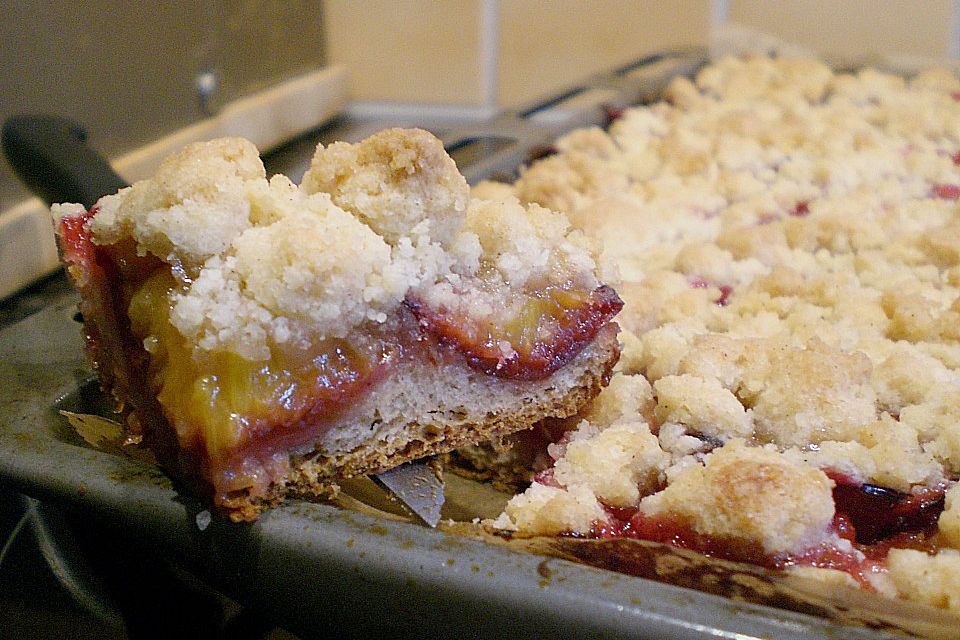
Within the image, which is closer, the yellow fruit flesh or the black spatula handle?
the yellow fruit flesh

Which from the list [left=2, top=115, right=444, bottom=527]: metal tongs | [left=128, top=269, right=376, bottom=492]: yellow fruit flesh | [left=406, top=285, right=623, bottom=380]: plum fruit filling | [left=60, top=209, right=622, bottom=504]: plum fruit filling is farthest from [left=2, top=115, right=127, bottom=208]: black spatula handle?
[left=406, top=285, right=623, bottom=380]: plum fruit filling

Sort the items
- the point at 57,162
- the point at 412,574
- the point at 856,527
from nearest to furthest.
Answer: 1. the point at 412,574
2. the point at 856,527
3. the point at 57,162

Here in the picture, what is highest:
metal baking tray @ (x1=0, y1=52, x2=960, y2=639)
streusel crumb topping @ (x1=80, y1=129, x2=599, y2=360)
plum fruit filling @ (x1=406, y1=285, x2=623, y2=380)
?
streusel crumb topping @ (x1=80, y1=129, x2=599, y2=360)

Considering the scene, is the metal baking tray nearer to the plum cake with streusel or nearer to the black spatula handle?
the plum cake with streusel

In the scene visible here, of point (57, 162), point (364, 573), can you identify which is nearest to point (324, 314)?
point (364, 573)

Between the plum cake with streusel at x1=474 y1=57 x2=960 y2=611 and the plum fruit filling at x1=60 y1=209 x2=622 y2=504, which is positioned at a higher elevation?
the plum fruit filling at x1=60 y1=209 x2=622 y2=504

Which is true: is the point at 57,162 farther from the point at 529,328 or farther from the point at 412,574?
the point at 412,574

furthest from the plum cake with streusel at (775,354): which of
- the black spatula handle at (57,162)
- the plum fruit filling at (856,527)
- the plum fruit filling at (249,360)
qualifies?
the black spatula handle at (57,162)
